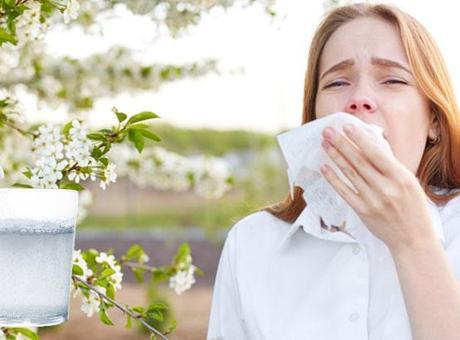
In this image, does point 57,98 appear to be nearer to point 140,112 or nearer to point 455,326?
point 140,112

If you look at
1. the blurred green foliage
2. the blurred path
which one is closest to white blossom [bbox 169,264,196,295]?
the blurred path

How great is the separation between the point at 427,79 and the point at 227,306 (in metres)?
0.59

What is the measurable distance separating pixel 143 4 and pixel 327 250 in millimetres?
832

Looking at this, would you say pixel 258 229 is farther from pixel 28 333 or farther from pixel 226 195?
pixel 226 195

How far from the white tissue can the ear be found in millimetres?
234

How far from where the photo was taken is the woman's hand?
1.21 meters

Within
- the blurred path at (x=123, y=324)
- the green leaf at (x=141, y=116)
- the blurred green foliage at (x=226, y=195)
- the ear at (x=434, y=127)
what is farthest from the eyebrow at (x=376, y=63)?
the blurred green foliage at (x=226, y=195)

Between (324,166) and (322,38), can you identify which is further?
(322,38)

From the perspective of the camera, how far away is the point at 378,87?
1.43m

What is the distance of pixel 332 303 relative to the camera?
1497 mm

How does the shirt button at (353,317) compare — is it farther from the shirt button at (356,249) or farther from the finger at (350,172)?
the finger at (350,172)

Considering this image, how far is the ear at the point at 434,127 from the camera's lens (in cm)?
154

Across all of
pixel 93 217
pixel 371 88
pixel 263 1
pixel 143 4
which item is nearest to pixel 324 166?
pixel 371 88

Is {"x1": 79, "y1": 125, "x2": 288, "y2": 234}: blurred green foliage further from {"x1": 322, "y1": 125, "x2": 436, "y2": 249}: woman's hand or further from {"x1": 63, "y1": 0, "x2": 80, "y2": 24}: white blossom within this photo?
{"x1": 322, "y1": 125, "x2": 436, "y2": 249}: woman's hand
